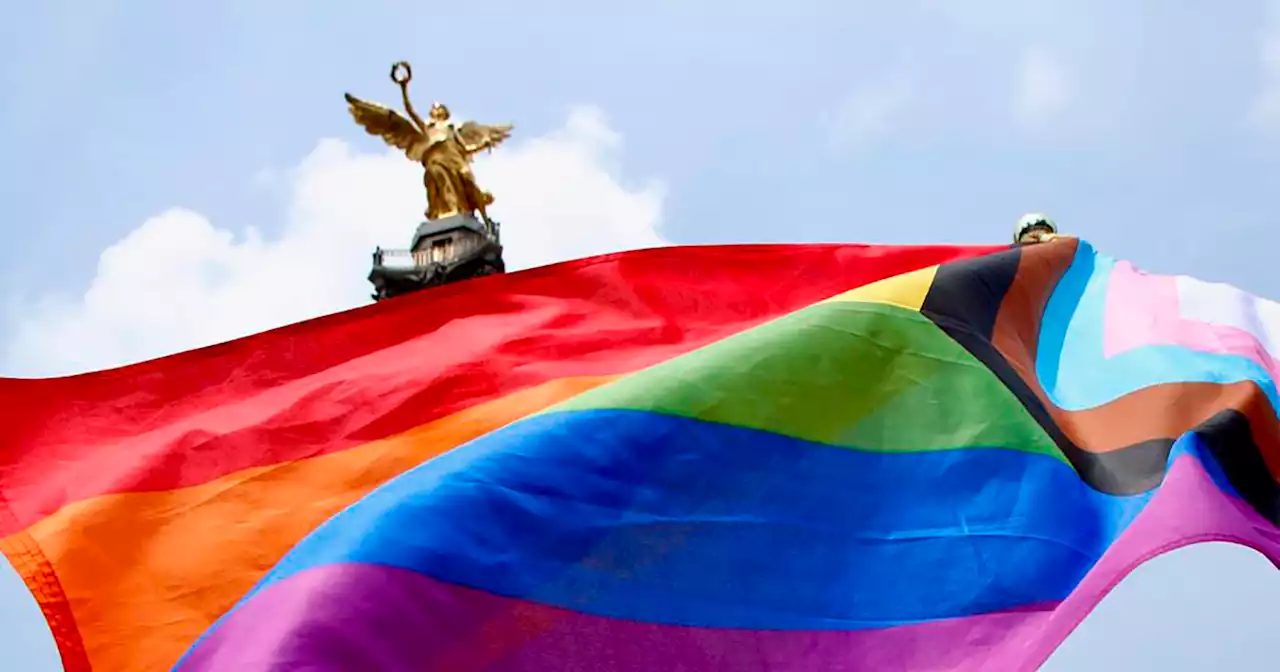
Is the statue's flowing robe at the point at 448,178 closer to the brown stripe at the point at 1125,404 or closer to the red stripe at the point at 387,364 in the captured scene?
the red stripe at the point at 387,364

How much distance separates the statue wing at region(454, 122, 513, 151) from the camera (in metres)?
37.5

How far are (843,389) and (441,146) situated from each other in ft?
71.4

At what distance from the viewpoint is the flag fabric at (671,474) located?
14148mm

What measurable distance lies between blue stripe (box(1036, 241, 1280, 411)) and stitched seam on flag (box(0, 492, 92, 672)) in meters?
9.16

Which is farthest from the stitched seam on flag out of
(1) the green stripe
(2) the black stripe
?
(2) the black stripe

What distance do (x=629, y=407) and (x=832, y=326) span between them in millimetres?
2303

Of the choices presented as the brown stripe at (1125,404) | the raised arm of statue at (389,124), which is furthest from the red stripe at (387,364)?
the raised arm of statue at (389,124)

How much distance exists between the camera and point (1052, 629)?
12.8 metres

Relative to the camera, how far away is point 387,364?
1973cm

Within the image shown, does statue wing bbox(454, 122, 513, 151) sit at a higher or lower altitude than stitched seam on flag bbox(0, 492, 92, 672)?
higher

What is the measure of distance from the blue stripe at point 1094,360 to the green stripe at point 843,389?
1.30 m

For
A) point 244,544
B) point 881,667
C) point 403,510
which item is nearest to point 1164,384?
point 881,667

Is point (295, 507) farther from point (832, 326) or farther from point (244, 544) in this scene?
point (832, 326)

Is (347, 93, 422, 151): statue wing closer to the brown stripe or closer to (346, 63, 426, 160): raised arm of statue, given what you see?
(346, 63, 426, 160): raised arm of statue
